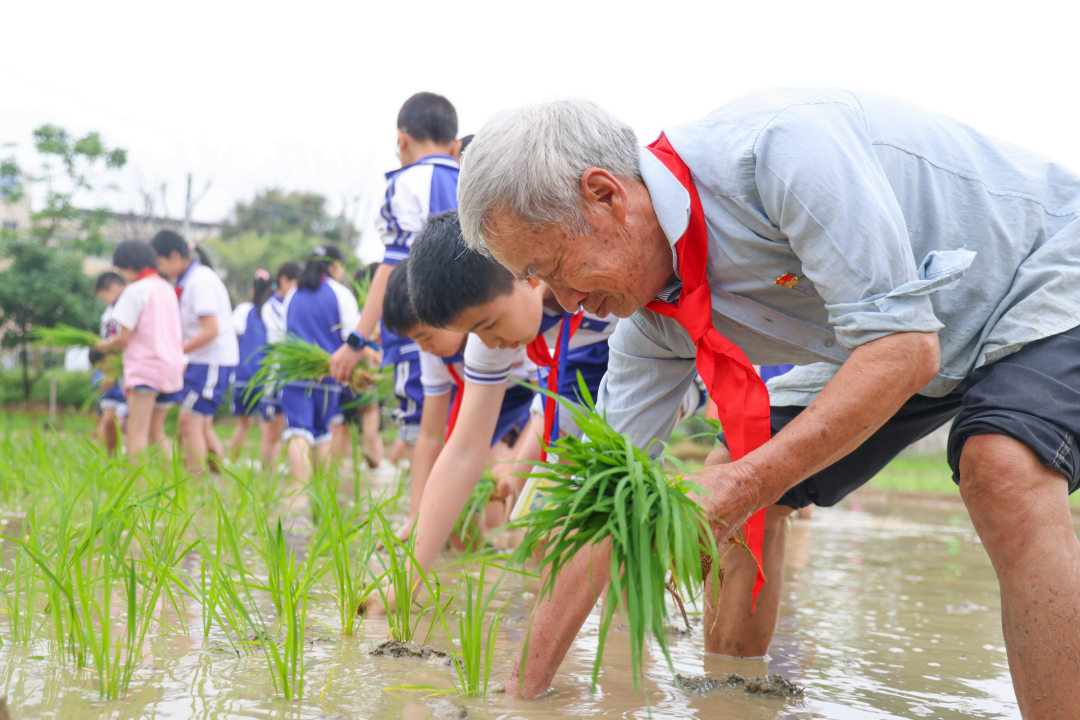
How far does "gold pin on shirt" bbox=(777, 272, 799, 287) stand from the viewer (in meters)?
1.66

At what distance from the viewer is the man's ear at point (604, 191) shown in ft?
5.04

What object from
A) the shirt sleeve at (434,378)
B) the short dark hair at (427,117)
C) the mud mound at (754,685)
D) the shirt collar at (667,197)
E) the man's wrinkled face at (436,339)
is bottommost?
the mud mound at (754,685)

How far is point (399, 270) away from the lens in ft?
11.1

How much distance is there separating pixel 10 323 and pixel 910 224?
2113cm

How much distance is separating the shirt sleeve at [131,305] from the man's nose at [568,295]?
207 inches

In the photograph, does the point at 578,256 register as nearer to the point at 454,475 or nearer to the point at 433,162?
the point at 454,475

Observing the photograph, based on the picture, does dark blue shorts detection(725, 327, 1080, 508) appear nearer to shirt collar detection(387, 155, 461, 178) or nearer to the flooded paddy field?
the flooded paddy field

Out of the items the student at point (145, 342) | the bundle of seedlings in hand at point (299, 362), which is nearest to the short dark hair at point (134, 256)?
the student at point (145, 342)

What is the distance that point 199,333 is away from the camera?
6.65 m

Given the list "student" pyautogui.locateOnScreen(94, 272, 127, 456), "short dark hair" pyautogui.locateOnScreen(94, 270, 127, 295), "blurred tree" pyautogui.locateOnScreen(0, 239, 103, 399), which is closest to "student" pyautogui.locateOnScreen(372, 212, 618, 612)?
"student" pyautogui.locateOnScreen(94, 272, 127, 456)

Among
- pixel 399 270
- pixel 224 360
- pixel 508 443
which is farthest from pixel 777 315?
pixel 224 360

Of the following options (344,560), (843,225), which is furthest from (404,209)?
(843,225)

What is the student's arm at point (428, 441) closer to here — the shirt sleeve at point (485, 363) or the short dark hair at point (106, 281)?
the shirt sleeve at point (485, 363)

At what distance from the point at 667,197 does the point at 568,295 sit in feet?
0.90
